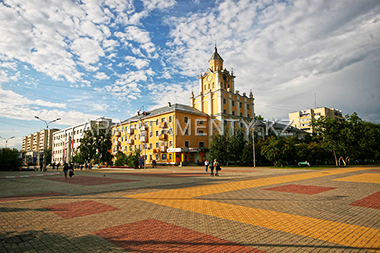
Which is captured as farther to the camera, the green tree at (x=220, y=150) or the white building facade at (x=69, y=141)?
the white building facade at (x=69, y=141)

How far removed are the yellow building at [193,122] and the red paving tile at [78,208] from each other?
4483 centimetres

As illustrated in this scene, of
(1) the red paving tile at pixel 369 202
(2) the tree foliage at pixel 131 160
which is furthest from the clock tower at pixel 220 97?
(1) the red paving tile at pixel 369 202

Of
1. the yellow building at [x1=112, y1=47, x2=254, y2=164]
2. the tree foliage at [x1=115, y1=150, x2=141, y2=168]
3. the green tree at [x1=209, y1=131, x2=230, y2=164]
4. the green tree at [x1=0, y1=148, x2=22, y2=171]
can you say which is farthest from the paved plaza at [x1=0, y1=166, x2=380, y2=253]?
the yellow building at [x1=112, y1=47, x2=254, y2=164]

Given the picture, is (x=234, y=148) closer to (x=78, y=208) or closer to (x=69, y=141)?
(x=78, y=208)

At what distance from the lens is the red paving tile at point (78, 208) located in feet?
25.8

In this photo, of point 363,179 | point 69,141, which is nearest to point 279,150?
point 363,179

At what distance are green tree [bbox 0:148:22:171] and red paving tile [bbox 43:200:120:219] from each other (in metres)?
45.4

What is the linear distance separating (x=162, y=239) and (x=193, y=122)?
55297 millimetres

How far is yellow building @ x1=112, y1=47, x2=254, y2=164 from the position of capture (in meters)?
57.3

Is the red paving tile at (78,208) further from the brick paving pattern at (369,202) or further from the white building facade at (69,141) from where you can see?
the white building facade at (69,141)

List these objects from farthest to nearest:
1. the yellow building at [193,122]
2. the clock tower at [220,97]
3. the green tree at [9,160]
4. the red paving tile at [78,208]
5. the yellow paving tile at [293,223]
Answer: the clock tower at [220,97] → the yellow building at [193,122] → the green tree at [9,160] → the red paving tile at [78,208] → the yellow paving tile at [293,223]

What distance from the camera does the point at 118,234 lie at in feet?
19.0

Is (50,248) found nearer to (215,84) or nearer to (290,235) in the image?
(290,235)

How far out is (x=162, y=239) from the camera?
5449 mm
